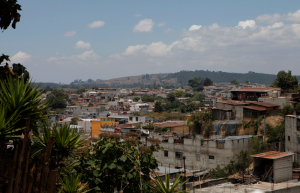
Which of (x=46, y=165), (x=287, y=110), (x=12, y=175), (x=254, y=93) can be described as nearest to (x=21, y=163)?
(x=12, y=175)

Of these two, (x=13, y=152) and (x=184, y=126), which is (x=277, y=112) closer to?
(x=184, y=126)

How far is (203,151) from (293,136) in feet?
21.0

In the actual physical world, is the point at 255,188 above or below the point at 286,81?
below

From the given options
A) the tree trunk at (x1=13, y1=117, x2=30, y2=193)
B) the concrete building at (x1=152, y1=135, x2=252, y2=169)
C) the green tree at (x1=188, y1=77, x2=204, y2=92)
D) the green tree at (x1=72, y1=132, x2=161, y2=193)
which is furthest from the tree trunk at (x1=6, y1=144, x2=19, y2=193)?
the green tree at (x1=188, y1=77, x2=204, y2=92)

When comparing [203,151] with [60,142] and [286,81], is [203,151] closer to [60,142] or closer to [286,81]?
[286,81]

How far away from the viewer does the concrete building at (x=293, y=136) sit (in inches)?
744

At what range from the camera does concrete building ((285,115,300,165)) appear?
62.0 ft

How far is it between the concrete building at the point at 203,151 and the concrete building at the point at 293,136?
2819 millimetres

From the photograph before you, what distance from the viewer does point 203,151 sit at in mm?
23094

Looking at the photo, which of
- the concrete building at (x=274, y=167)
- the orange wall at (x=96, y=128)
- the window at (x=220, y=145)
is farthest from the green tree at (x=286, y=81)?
the orange wall at (x=96, y=128)

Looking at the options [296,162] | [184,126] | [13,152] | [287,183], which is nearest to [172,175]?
[287,183]

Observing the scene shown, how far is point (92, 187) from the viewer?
6660mm

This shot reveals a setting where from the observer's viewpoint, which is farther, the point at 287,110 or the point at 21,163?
the point at 287,110

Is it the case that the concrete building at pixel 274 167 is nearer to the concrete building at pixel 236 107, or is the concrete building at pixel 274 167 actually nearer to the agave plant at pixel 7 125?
the concrete building at pixel 236 107
